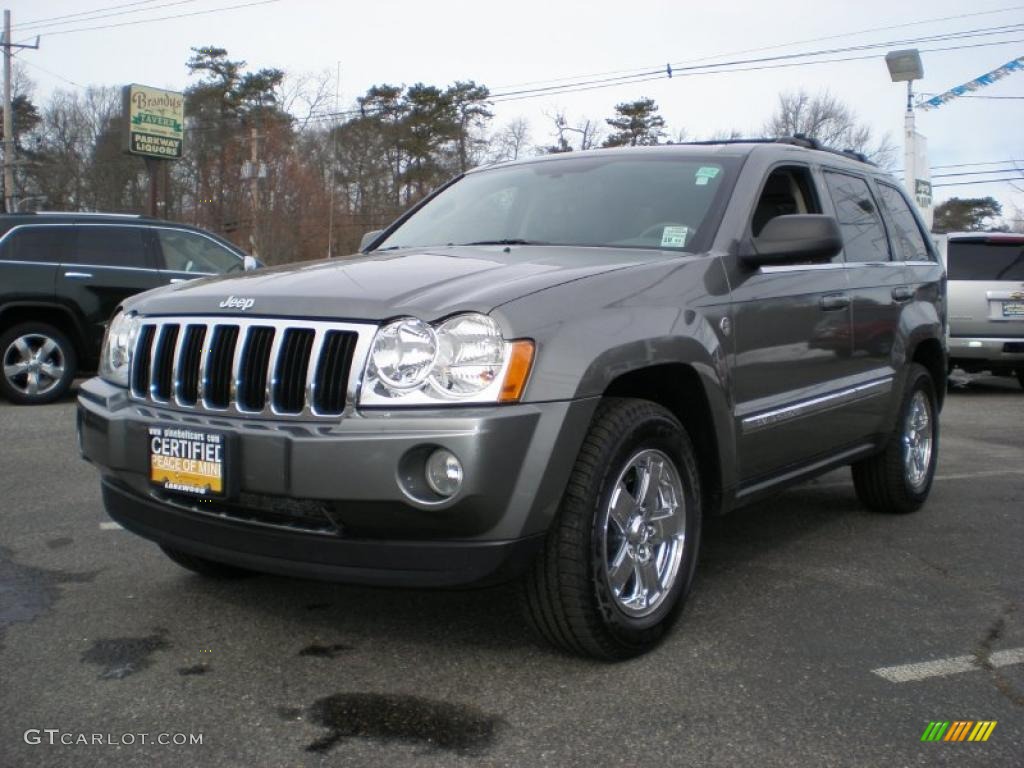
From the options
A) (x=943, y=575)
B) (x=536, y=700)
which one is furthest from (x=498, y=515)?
(x=943, y=575)

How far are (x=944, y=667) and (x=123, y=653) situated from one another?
8.43ft

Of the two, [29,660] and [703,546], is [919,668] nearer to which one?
[703,546]

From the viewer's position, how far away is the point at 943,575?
443 centimetres

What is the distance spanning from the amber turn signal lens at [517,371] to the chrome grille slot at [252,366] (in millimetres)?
402

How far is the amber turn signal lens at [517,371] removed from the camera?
293 centimetres

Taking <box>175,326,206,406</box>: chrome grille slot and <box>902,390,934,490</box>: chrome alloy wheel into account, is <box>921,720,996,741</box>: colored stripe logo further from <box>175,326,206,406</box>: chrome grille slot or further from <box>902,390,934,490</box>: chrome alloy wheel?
<box>902,390,934,490</box>: chrome alloy wheel

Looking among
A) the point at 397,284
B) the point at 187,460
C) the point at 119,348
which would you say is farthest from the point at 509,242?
the point at 187,460

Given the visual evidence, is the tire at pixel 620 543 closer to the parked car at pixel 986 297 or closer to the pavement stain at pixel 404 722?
the pavement stain at pixel 404 722

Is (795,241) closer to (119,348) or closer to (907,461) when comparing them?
(907,461)

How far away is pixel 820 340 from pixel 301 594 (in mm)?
2320

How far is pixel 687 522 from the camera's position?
11.8 feet

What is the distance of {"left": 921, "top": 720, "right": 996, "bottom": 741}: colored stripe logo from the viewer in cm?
284

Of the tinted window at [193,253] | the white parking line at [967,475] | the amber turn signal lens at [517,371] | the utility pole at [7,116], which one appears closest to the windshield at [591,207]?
the amber turn signal lens at [517,371]

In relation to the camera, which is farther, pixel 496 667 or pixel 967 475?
pixel 967 475
